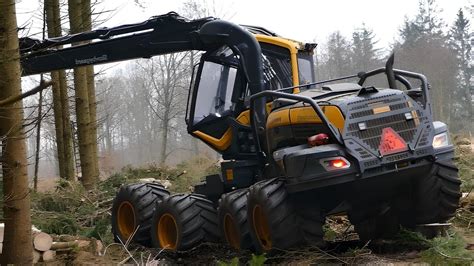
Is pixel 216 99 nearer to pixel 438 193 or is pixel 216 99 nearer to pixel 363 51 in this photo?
pixel 438 193

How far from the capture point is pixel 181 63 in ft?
130

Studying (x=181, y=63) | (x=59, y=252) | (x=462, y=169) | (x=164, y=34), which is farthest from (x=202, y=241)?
(x=181, y=63)

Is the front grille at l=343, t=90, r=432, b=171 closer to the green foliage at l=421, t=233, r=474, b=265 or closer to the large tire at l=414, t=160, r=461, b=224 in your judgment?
the large tire at l=414, t=160, r=461, b=224

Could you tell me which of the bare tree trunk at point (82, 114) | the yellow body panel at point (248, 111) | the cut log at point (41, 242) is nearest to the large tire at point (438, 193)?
the yellow body panel at point (248, 111)

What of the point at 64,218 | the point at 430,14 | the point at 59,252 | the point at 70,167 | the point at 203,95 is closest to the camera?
the point at 59,252

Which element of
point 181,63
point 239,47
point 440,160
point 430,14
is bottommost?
point 440,160

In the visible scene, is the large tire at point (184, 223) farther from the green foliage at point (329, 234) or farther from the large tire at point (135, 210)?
the green foliage at point (329, 234)

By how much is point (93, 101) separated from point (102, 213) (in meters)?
5.12

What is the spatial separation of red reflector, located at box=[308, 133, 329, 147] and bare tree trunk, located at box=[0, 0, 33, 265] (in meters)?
2.87

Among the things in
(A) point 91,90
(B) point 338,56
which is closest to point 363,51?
(B) point 338,56

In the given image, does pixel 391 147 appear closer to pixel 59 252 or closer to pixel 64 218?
pixel 59 252

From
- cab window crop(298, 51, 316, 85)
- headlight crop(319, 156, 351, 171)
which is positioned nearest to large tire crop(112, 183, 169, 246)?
cab window crop(298, 51, 316, 85)

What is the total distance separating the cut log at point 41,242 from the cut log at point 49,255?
2.2 inches

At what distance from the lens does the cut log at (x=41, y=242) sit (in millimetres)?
6973
